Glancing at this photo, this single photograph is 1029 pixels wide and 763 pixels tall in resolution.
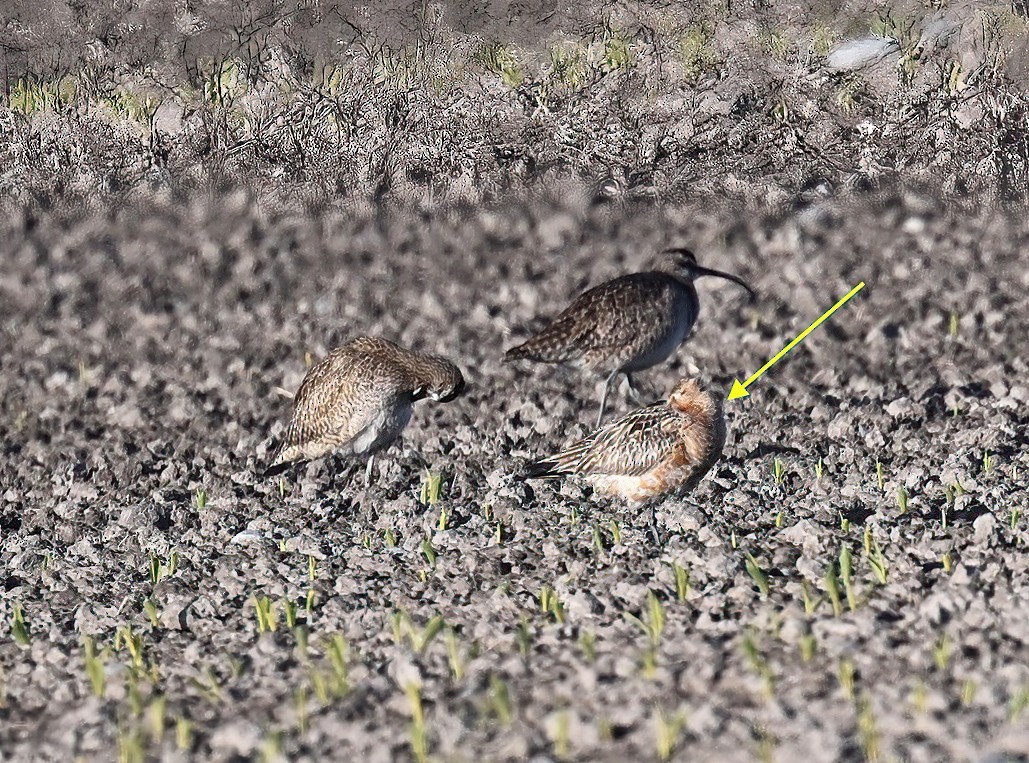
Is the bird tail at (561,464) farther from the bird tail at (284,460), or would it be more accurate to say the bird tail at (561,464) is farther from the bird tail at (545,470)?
the bird tail at (284,460)

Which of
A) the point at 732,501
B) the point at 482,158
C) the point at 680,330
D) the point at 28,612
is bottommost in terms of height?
the point at 28,612

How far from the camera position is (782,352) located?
11.9m

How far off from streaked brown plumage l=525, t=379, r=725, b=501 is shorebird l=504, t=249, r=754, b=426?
1.59 m

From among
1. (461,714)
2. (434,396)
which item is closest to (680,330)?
(434,396)

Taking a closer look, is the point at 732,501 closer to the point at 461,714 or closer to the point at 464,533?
the point at 464,533

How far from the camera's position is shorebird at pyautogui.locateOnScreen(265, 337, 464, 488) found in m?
9.74

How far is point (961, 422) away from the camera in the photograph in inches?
392

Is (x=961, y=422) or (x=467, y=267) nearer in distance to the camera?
(x=961, y=422)

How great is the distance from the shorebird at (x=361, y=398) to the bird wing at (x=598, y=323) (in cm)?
79

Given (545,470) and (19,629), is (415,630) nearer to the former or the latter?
(19,629)

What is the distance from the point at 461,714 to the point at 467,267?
8059 millimetres

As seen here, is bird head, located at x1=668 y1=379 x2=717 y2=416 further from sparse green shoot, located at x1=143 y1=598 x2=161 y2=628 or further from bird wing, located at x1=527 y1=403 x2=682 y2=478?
sparse green shoot, located at x1=143 y1=598 x2=161 y2=628

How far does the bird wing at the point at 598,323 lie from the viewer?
1056cm

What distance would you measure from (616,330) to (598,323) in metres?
0.12
